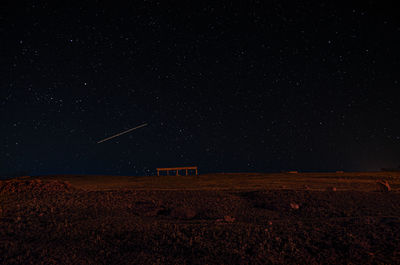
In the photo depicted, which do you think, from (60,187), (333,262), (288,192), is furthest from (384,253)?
(60,187)

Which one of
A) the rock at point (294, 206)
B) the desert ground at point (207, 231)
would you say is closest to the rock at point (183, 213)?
the desert ground at point (207, 231)

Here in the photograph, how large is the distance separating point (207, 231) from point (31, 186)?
A: 891 cm

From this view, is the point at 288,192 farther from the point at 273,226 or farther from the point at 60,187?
the point at 60,187

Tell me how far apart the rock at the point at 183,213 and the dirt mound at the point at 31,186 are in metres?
5.97

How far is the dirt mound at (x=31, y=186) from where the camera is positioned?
10062mm

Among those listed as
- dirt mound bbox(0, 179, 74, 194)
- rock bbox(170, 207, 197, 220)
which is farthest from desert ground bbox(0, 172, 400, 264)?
dirt mound bbox(0, 179, 74, 194)

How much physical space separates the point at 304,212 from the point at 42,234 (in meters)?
6.11

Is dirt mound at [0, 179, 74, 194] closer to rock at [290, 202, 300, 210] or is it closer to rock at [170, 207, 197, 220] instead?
rock at [170, 207, 197, 220]

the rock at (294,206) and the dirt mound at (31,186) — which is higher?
the dirt mound at (31,186)

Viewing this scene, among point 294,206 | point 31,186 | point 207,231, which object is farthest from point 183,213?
point 31,186

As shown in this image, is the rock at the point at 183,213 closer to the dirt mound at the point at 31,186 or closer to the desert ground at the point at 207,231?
the desert ground at the point at 207,231

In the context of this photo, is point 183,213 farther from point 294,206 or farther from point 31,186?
point 31,186

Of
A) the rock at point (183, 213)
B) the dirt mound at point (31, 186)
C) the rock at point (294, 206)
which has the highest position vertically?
the dirt mound at point (31, 186)

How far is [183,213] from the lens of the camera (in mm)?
6699
